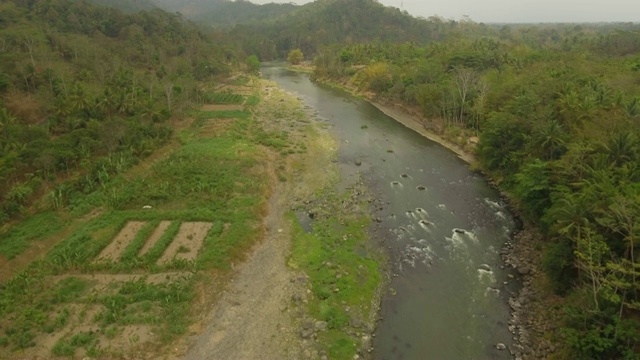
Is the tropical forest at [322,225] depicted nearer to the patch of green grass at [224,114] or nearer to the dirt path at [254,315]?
the dirt path at [254,315]

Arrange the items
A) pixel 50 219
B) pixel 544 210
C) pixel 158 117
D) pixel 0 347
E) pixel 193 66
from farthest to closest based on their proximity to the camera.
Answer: pixel 193 66
pixel 158 117
pixel 50 219
pixel 544 210
pixel 0 347

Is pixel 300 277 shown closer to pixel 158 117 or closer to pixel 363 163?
pixel 363 163

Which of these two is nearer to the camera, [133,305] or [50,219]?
[133,305]

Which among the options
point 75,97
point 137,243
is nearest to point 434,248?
point 137,243

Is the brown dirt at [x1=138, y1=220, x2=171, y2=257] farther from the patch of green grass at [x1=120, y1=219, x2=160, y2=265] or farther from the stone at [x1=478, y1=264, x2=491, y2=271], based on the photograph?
the stone at [x1=478, y1=264, x2=491, y2=271]

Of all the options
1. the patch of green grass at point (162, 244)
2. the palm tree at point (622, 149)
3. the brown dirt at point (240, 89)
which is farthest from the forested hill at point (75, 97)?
the palm tree at point (622, 149)

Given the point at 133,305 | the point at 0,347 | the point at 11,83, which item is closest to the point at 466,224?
the point at 133,305
